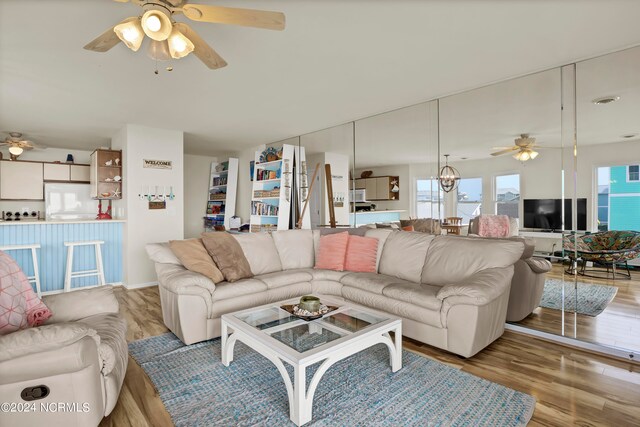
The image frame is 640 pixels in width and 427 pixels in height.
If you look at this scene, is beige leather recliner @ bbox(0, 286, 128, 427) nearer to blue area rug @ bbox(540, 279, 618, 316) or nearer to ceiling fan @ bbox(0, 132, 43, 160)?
blue area rug @ bbox(540, 279, 618, 316)

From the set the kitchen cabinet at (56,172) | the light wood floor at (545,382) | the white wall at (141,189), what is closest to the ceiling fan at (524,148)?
the light wood floor at (545,382)

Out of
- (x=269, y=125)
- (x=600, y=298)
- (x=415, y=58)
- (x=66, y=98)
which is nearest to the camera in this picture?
(x=415, y=58)

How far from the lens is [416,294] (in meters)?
2.77

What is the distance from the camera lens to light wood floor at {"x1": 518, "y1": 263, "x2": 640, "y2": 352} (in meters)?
2.76

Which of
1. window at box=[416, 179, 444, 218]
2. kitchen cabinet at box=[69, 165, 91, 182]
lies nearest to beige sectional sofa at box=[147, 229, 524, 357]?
window at box=[416, 179, 444, 218]

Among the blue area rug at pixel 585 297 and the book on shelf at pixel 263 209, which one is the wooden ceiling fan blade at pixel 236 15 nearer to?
the blue area rug at pixel 585 297

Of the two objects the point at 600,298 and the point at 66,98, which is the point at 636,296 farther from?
the point at 66,98

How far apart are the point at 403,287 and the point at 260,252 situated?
1.74 metres

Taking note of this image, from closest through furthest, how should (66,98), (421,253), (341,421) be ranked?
(341,421), (421,253), (66,98)

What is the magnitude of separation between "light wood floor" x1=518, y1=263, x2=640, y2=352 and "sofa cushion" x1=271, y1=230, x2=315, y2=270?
2.47 meters

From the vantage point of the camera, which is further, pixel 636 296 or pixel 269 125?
pixel 269 125

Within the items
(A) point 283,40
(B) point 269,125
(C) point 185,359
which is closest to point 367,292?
(C) point 185,359

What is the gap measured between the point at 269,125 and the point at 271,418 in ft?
14.3

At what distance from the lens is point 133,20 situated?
1.86 metres
